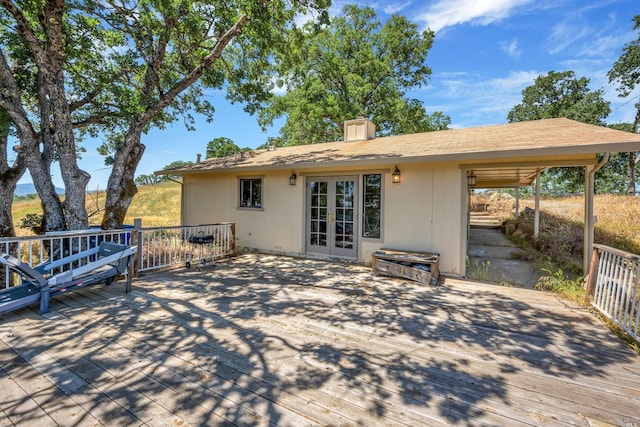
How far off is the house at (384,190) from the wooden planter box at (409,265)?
0.46 metres

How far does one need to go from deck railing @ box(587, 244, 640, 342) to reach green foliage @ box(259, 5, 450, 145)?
13.0m

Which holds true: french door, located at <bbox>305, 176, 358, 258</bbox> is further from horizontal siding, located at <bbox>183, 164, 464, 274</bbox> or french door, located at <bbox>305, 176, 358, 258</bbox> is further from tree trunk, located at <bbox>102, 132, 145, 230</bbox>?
tree trunk, located at <bbox>102, 132, 145, 230</bbox>

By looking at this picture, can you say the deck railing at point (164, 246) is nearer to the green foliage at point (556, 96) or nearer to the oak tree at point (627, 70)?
the oak tree at point (627, 70)

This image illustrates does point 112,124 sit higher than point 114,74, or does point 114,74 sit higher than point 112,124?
point 114,74

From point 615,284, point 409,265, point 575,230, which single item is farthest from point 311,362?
point 575,230

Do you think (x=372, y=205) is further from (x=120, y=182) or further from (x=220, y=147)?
(x=220, y=147)

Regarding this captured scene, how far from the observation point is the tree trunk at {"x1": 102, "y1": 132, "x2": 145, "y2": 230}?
605 centimetres

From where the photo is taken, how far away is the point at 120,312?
352 cm

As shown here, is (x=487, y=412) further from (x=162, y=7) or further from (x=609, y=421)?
(x=162, y=7)

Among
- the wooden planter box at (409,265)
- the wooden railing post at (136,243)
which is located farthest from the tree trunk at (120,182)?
the wooden planter box at (409,265)

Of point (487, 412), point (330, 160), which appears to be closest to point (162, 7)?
point (330, 160)

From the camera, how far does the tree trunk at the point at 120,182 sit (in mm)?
6055

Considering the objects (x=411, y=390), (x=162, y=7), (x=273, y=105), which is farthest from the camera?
(x=273, y=105)

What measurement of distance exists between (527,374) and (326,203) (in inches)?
196
